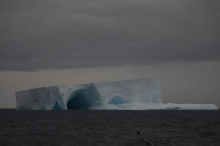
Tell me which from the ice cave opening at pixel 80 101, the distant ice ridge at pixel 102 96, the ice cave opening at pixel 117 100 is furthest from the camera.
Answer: the ice cave opening at pixel 117 100

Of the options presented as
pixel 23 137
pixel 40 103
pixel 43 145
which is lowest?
pixel 43 145

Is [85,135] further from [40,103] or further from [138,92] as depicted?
[138,92]

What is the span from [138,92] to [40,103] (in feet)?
36.3

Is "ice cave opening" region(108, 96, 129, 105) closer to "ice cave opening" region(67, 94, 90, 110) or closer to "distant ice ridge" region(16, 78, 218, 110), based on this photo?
"distant ice ridge" region(16, 78, 218, 110)

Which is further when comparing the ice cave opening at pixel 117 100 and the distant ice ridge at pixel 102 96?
the ice cave opening at pixel 117 100

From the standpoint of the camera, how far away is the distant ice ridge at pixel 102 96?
3678cm

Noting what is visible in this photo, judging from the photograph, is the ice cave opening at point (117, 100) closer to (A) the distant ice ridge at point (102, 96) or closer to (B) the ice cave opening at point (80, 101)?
(A) the distant ice ridge at point (102, 96)

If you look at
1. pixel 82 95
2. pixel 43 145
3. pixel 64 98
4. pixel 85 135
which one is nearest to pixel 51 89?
pixel 64 98

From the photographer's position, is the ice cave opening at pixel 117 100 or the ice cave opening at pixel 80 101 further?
the ice cave opening at pixel 117 100

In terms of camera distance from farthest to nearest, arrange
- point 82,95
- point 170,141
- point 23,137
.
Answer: point 82,95
point 23,137
point 170,141

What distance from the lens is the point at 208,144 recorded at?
51.1 ft

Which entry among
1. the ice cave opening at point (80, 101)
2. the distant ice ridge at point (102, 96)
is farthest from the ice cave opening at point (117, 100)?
the ice cave opening at point (80, 101)

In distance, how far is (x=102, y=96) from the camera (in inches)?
1526

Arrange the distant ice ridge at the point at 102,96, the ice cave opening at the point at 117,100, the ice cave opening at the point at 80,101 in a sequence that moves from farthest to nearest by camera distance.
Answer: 1. the ice cave opening at the point at 117,100
2. the ice cave opening at the point at 80,101
3. the distant ice ridge at the point at 102,96
